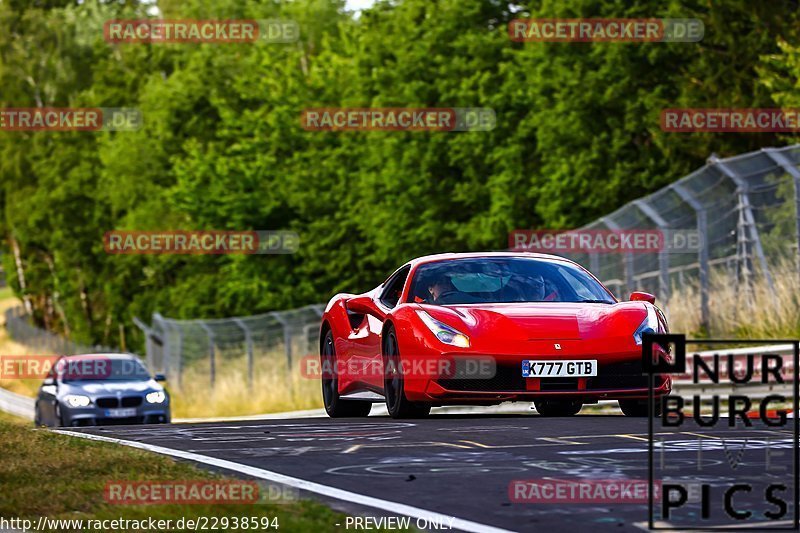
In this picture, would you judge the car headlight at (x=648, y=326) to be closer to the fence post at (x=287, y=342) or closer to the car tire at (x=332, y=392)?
the car tire at (x=332, y=392)

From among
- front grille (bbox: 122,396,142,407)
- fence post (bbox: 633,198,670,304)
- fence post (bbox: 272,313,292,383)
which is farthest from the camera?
fence post (bbox: 272,313,292,383)

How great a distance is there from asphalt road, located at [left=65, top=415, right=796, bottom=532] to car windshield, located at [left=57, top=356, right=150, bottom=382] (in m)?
12.5

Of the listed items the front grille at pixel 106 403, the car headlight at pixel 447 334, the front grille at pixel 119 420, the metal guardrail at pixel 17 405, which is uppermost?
the car headlight at pixel 447 334

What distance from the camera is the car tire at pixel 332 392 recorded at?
53.3 ft

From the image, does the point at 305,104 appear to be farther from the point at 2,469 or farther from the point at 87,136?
the point at 2,469

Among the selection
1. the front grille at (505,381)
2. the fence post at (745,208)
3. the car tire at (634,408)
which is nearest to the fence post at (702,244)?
the fence post at (745,208)

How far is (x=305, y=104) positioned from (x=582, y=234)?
33589 millimetres

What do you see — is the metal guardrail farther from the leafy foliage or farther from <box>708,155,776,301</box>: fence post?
<box>708,155,776,301</box>: fence post

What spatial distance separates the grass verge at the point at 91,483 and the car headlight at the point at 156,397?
13.4 meters

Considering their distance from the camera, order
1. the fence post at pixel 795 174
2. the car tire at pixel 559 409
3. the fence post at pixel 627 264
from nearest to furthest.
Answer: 1. the car tire at pixel 559 409
2. the fence post at pixel 795 174
3. the fence post at pixel 627 264

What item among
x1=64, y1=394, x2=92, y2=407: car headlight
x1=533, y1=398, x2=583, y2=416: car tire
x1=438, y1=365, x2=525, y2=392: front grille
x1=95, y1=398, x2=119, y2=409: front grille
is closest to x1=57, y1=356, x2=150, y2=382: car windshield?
x1=64, y1=394, x2=92, y2=407: car headlight

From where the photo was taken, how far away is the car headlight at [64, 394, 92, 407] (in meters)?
25.3

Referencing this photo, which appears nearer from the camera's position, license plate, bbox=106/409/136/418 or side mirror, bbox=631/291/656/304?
side mirror, bbox=631/291/656/304

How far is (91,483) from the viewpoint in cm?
952
